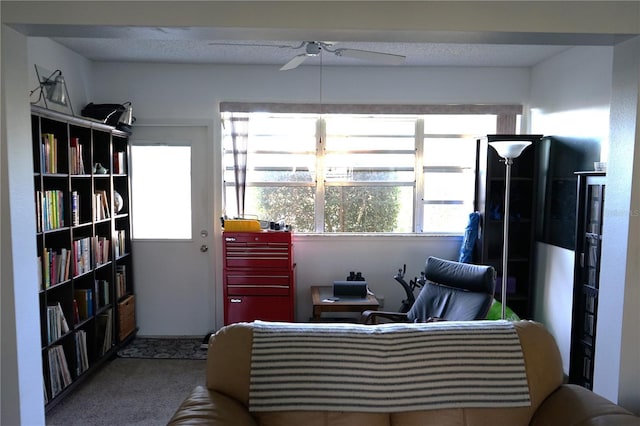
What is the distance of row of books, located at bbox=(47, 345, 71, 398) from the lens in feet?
8.94

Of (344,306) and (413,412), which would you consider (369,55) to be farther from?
(413,412)

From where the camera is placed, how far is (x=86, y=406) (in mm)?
2850

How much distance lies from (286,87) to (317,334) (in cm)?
275

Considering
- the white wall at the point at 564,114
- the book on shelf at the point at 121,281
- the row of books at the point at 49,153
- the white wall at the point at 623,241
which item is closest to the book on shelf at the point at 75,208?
the row of books at the point at 49,153

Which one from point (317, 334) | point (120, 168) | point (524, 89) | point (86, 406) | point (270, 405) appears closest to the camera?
point (270, 405)

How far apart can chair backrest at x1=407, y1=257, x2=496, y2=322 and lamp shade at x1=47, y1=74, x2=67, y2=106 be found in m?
3.05

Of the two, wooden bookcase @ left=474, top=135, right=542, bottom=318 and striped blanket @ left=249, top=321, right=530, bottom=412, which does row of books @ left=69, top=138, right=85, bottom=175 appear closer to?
striped blanket @ left=249, top=321, right=530, bottom=412

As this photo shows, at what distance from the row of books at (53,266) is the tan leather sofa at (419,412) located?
1.56m

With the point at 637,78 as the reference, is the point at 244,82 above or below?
above

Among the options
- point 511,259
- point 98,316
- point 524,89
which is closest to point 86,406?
point 98,316

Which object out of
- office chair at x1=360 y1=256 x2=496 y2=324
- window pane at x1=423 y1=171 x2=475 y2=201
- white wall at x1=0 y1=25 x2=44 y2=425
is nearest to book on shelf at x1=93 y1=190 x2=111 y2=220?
white wall at x1=0 y1=25 x2=44 y2=425

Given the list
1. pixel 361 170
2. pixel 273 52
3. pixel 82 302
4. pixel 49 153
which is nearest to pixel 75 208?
pixel 49 153

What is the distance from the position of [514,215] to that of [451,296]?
1.09 m

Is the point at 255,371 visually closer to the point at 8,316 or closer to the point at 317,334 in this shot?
the point at 317,334
